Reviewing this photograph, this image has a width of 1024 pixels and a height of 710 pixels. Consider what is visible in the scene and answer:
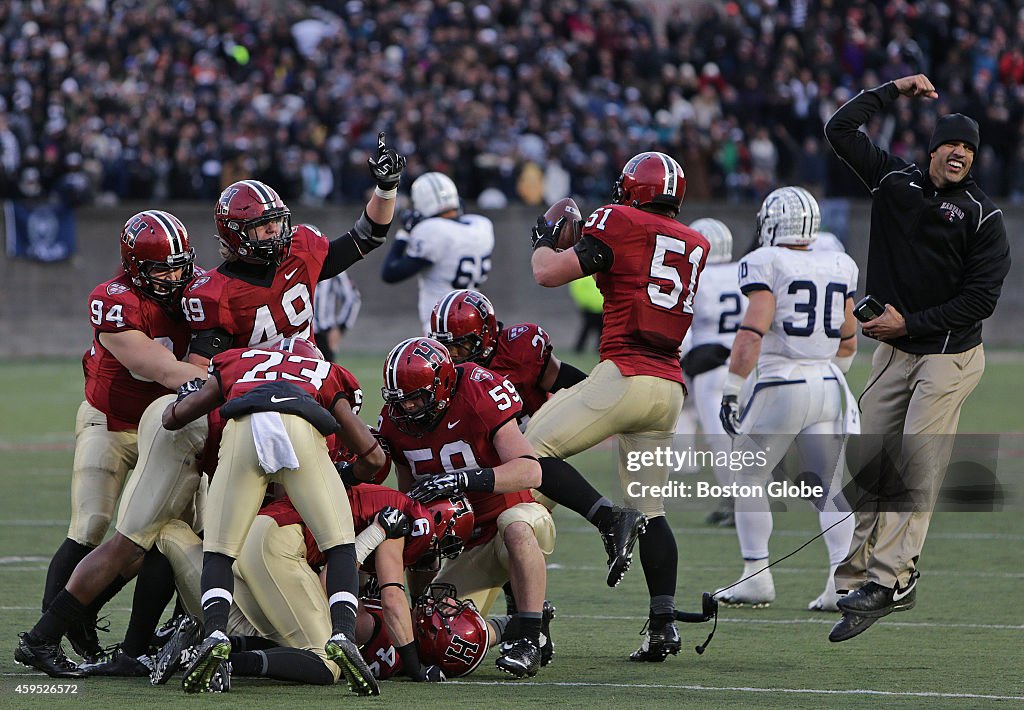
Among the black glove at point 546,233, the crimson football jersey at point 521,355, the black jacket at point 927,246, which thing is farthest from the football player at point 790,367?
the black glove at point 546,233

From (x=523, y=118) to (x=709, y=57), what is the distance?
137 inches

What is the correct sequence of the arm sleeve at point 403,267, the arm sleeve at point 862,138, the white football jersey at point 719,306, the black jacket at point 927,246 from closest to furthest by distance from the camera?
the black jacket at point 927,246 < the arm sleeve at point 862,138 < the white football jersey at point 719,306 < the arm sleeve at point 403,267

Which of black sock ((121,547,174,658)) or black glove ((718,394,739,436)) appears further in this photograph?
black glove ((718,394,739,436))

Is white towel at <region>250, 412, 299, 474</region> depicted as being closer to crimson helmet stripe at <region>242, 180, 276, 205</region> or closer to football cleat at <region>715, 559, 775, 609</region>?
crimson helmet stripe at <region>242, 180, 276, 205</region>

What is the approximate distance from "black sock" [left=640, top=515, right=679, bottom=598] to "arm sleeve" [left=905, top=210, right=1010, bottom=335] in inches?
50.0

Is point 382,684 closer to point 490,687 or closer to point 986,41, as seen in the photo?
point 490,687

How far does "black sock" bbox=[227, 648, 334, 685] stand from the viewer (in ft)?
17.1

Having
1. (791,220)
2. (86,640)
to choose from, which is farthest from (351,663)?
(791,220)

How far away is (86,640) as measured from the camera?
5664mm

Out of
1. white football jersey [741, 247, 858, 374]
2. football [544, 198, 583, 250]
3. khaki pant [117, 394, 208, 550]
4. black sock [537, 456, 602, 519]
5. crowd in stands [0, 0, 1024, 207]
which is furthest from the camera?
crowd in stands [0, 0, 1024, 207]

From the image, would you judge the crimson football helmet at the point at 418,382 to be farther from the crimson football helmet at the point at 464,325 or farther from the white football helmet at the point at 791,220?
the white football helmet at the point at 791,220

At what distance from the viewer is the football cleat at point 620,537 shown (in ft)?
19.2

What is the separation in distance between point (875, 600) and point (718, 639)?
0.72 metres

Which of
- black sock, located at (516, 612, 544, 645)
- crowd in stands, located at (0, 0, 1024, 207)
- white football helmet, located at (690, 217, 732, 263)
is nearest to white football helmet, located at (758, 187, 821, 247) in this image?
white football helmet, located at (690, 217, 732, 263)
